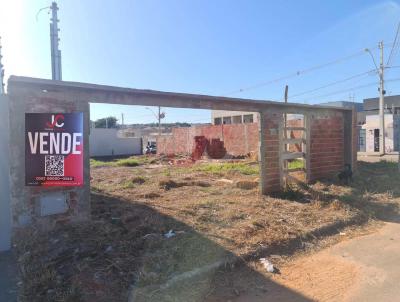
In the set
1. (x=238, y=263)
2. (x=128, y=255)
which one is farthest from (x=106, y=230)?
(x=238, y=263)

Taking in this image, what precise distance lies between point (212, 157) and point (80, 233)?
1992 centimetres

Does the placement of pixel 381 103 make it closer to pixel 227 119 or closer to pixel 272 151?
pixel 272 151

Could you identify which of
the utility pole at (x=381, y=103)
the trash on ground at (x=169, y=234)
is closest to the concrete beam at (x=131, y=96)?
the trash on ground at (x=169, y=234)

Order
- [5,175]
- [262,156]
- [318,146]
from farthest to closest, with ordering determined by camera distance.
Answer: [318,146] < [262,156] < [5,175]

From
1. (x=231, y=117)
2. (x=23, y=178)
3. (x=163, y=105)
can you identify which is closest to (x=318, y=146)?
(x=163, y=105)

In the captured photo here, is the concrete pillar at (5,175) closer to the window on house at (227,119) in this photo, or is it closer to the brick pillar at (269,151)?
the brick pillar at (269,151)

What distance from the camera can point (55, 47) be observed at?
36.4 ft

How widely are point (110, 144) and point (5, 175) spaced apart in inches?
1421

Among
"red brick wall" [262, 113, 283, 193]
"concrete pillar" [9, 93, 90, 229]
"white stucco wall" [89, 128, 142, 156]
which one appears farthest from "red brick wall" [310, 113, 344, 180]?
"white stucco wall" [89, 128, 142, 156]

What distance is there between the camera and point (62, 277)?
415 cm

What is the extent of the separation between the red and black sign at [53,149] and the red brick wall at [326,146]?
23.6 feet

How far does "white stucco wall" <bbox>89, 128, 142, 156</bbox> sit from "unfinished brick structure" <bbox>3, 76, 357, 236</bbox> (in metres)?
31.8

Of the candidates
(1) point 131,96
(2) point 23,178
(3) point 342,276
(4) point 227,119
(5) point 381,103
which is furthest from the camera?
(4) point 227,119

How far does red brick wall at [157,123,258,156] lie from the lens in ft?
78.7
